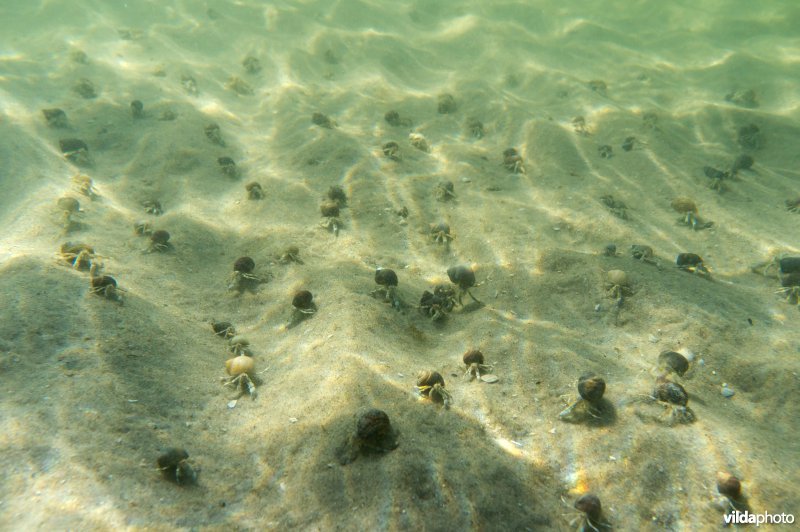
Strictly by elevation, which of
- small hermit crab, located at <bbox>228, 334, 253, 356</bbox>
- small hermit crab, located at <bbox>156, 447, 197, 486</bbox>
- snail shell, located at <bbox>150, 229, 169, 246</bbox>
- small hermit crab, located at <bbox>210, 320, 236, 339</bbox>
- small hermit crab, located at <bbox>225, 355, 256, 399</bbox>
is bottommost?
small hermit crab, located at <bbox>210, 320, 236, 339</bbox>

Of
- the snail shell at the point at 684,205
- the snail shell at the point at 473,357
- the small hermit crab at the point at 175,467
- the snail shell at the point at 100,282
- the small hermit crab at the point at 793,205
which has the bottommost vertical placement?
the snail shell at the point at 473,357

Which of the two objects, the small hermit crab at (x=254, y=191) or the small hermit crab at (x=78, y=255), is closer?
the small hermit crab at (x=78, y=255)

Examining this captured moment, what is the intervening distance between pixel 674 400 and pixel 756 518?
1.01 m

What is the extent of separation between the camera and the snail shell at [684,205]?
7383 millimetres

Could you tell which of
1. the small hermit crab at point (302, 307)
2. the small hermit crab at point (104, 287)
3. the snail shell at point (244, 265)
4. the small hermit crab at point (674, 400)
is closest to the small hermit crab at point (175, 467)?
the small hermit crab at point (302, 307)

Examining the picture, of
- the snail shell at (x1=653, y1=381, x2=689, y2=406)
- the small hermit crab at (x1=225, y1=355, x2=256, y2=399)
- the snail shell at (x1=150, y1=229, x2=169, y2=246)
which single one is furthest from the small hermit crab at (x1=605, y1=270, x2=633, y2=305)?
the snail shell at (x1=150, y1=229, x2=169, y2=246)

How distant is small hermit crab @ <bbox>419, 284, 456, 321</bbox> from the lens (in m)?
5.17

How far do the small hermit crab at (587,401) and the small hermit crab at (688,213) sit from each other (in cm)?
527

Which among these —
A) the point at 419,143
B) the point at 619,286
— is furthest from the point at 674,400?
the point at 419,143

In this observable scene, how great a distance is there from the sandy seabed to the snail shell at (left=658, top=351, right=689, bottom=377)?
0.17 m

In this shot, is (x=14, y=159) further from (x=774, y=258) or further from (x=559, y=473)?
(x=774, y=258)

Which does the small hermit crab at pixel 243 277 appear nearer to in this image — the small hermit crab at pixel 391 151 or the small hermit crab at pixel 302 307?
the small hermit crab at pixel 302 307

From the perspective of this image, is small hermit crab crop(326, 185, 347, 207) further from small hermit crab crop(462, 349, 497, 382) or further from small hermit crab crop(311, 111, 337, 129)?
small hermit crab crop(462, 349, 497, 382)

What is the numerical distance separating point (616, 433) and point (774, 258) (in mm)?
4900
